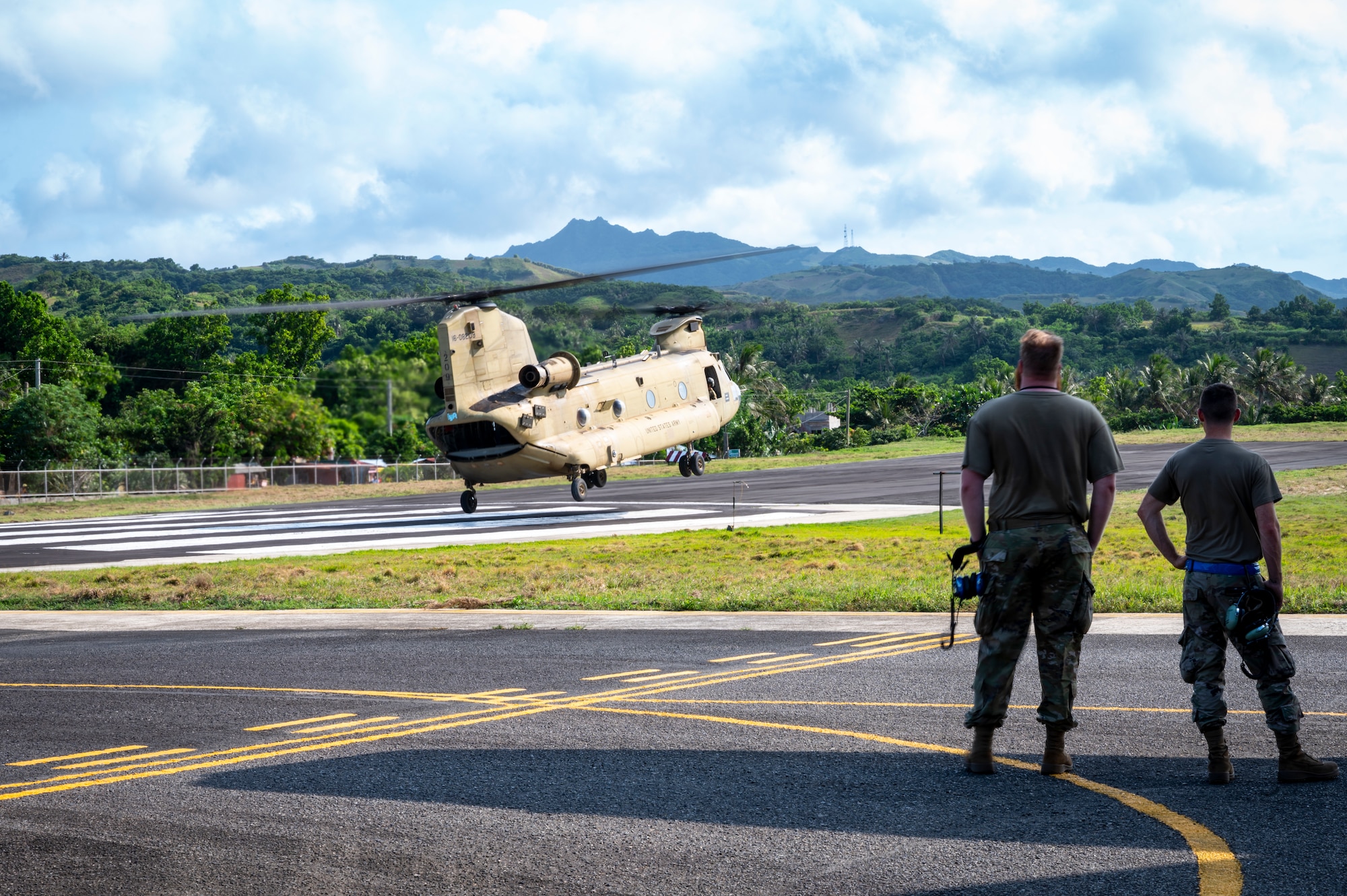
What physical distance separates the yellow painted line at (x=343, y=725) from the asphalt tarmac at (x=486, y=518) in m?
20.2

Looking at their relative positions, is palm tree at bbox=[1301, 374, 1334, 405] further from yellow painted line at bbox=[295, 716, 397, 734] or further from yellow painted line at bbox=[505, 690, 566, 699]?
yellow painted line at bbox=[295, 716, 397, 734]

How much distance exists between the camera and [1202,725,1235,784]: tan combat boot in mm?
6730

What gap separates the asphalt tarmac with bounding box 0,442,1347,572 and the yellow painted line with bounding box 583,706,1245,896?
2226cm

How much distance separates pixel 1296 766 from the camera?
670cm

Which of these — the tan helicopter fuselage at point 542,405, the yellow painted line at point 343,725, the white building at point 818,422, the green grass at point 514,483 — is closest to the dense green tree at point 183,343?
the green grass at point 514,483

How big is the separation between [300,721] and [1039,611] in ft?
17.8

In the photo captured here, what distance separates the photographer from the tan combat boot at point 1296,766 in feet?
22.0

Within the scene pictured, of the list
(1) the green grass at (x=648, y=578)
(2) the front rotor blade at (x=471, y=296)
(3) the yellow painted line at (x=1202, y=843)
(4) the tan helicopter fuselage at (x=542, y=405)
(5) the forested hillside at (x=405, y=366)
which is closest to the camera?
(3) the yellow painted line at (x=1202, y=843)

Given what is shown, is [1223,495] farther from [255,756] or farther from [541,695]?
[255,756]

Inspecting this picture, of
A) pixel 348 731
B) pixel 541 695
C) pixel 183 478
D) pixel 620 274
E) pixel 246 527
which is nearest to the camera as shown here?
pixel 348 731

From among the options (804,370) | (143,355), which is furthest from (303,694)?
(804,370)

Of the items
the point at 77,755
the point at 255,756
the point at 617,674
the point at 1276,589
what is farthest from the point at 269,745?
the point at 1276,589

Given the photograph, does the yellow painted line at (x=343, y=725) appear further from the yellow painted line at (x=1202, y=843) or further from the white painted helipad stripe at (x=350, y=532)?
the white painted helipad stripe at (x=350, y=532)

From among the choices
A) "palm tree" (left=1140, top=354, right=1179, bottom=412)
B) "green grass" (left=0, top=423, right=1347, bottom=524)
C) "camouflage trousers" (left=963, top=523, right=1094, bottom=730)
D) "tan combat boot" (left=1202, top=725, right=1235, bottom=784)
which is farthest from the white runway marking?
"palm tree" (left=1140, top=354, right=1179, bottom=412)
